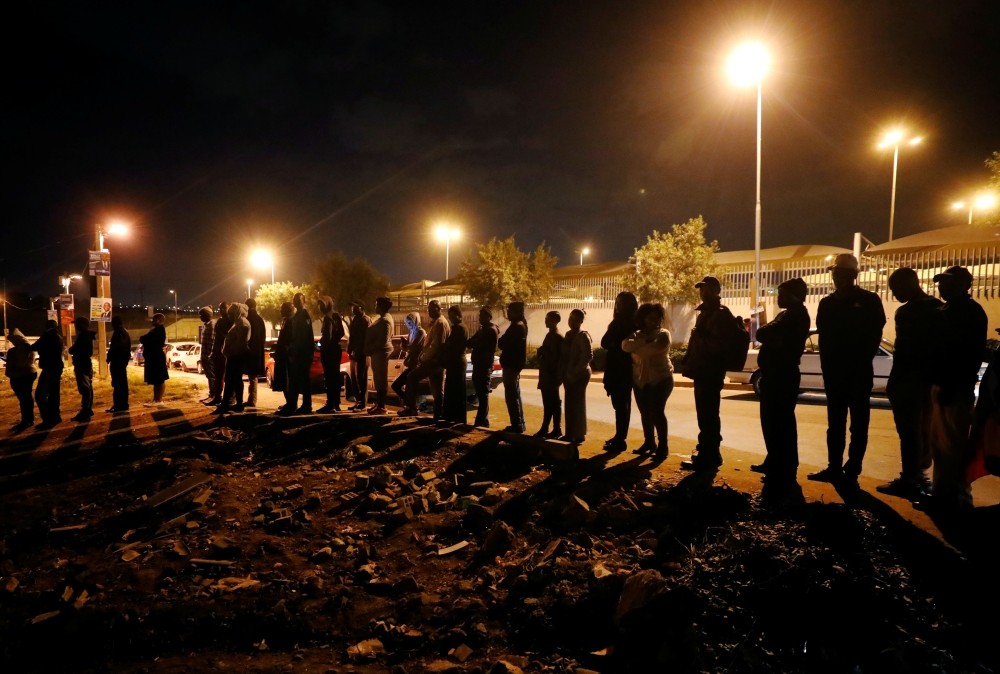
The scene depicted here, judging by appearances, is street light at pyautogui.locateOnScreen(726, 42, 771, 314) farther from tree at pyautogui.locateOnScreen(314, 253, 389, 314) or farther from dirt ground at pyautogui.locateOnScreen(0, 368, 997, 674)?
tree at pyautogui.locateOnScreen(314, 253, 389, 314)

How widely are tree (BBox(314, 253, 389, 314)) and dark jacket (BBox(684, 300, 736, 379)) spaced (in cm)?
3993

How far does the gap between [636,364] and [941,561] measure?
3.10 metres

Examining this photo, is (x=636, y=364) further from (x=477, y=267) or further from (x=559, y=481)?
(x=477, y=267)

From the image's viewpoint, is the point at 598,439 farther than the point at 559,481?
Yes

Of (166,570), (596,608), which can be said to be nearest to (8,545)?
(166,570)

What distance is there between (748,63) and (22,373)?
17.7 m

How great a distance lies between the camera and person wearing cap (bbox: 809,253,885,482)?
4.51 m

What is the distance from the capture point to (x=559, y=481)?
199 inches

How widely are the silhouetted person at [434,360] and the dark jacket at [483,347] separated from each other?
46 cm

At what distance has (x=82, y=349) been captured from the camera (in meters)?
9.09

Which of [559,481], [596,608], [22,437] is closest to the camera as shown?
[596,608]

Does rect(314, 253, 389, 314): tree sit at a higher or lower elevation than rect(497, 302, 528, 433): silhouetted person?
higher

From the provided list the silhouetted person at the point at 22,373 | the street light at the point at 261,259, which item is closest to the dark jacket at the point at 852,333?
the silhouetted person at the point at 22,373

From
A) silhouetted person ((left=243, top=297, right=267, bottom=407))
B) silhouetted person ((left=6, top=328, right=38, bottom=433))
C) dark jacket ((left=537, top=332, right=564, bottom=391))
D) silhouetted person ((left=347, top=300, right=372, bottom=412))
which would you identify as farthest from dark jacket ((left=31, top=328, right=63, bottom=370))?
dark jacket ((left=537, top=332, right=564, bottom=391))
